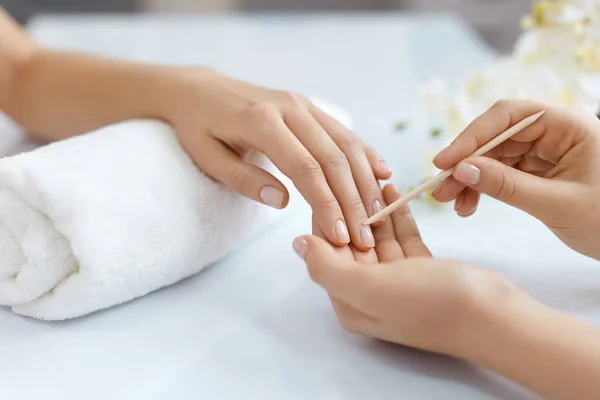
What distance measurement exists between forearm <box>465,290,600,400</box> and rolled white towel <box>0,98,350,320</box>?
0.36 metres

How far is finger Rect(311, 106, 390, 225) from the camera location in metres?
0.81

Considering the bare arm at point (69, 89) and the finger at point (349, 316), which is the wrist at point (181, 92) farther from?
the finger at point (349, 316)

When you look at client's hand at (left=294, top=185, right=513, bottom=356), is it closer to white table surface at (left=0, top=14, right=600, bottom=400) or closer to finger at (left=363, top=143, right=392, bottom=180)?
white table surface at (left=0, top=14, right=600, bottom=400)

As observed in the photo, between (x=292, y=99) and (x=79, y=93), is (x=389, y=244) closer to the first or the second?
(x=292, y=99)

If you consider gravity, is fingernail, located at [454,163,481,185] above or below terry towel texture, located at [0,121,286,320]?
above

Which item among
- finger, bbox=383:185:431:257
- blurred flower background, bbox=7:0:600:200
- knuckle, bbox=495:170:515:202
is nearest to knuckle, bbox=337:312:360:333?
finger, bbox=383:185:431:257

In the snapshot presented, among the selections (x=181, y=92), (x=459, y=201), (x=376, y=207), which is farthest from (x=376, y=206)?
(x=181, y=92)

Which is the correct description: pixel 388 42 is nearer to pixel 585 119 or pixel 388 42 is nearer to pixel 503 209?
pixel 503 209

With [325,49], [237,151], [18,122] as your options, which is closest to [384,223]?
[237,151]

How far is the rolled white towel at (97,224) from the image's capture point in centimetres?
73

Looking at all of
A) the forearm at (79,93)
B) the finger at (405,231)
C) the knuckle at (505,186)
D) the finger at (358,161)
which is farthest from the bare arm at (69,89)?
the knuckle at (505,186)

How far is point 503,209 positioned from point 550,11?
31cm

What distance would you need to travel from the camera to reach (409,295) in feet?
2.11

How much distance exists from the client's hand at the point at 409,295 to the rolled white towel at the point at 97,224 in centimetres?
16
